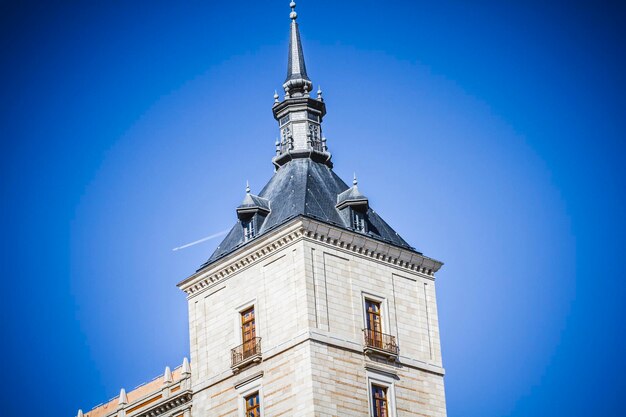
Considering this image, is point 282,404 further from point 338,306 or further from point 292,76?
point 292,76

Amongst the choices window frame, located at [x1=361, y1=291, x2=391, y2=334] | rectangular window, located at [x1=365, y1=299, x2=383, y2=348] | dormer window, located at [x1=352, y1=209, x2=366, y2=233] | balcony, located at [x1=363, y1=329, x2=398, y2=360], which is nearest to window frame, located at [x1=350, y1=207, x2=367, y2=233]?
dormer window, located at [x1=352, y1=209, x2=366, y2=233]

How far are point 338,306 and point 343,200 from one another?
6305 millimetres

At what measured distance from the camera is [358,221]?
81688mm

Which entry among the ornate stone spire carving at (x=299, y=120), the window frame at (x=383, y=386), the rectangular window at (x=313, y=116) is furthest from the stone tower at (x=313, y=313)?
the rectangular window at (x=313, y=116)

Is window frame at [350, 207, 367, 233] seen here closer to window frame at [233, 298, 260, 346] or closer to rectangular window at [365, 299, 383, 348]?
rectangular window at [365, 299, 383, 348]

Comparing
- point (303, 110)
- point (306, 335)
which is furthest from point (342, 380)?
point (303, 110)

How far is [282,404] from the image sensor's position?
76000 mm

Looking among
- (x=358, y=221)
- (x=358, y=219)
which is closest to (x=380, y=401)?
(x=358, y=221)

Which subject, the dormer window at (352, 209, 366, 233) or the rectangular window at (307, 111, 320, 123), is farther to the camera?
the rectangular window at (307, 111, 320, 123)

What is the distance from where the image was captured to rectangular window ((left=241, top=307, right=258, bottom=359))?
78750 mm

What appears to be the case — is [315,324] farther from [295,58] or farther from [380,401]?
[295,58]

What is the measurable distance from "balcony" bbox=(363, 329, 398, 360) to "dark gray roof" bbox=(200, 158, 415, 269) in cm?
501

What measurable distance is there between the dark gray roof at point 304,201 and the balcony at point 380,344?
5.01 metres

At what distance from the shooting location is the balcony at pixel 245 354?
78.1 metres
